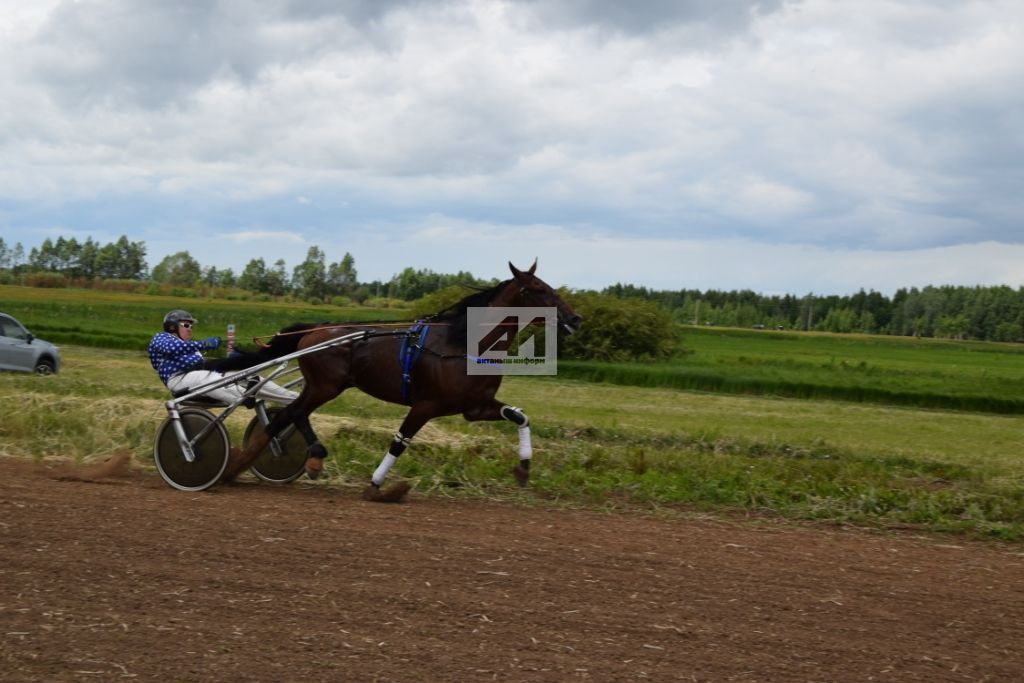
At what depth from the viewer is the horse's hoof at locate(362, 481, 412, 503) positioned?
8.97 m

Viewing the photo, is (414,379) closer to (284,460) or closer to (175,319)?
(284,460)

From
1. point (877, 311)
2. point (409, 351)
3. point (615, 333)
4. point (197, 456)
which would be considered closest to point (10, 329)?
point (197, 456)

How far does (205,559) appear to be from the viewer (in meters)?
6.51

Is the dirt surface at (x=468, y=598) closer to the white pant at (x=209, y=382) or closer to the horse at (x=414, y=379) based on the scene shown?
the horse at (x=414, y=379)

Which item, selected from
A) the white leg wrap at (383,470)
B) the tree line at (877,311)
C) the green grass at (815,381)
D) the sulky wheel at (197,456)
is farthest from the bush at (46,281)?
the white leg wrap at (383,470)

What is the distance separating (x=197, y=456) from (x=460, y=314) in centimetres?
262

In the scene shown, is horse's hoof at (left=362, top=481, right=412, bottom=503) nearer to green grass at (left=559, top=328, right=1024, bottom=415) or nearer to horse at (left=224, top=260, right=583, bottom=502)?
horse at (left=224, top=260, right=583, bottom=502)

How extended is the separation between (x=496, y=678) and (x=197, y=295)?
83513 millimetres

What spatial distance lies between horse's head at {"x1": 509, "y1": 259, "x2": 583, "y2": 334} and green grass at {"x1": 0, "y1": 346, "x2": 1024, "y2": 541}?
1.71 m

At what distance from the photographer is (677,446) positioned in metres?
14.5

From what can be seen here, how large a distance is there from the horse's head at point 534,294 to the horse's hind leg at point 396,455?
1.24 meters

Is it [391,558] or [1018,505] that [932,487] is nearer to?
[1018,505]

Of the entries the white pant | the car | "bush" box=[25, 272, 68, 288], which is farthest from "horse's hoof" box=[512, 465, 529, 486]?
"bush" box=[25, 272, 68, 288]

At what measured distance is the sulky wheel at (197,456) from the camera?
9.21 meters
